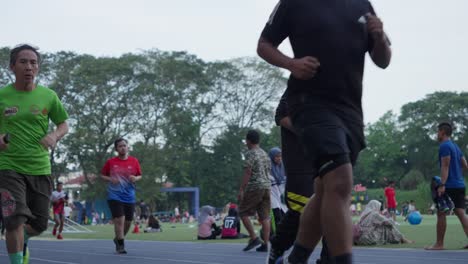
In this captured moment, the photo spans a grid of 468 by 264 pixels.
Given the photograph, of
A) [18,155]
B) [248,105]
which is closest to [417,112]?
[248,105]

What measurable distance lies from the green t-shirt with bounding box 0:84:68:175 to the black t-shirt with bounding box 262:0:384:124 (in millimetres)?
2805

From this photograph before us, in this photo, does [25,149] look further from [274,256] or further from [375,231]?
[375,231]

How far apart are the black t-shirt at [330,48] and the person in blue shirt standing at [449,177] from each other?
7.36m

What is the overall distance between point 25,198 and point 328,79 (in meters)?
3.14

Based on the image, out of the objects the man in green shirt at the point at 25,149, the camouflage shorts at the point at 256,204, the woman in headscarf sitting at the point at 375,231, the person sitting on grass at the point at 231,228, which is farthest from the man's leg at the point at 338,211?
the person sitting on grass at the point at 231,228

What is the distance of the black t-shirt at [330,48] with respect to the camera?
431 cm

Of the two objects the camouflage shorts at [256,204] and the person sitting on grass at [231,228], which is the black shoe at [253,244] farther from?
the person sitting on grass at [231,228]

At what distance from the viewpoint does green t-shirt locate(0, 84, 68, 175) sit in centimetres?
636

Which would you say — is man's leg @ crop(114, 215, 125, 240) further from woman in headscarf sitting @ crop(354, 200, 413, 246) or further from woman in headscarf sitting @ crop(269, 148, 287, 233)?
woman in headscarf sitting @ crop(354, 200, 413, 246)

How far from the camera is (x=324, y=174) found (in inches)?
160

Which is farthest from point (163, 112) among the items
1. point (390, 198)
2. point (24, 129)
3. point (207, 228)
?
point (24, 129)

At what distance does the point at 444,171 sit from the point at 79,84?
44.9 m

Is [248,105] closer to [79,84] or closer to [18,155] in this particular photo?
[79,84]

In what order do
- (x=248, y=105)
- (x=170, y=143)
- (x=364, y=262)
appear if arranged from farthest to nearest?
(x=248, y=105) → (x=170, y=143) → (x=364, y=262)
